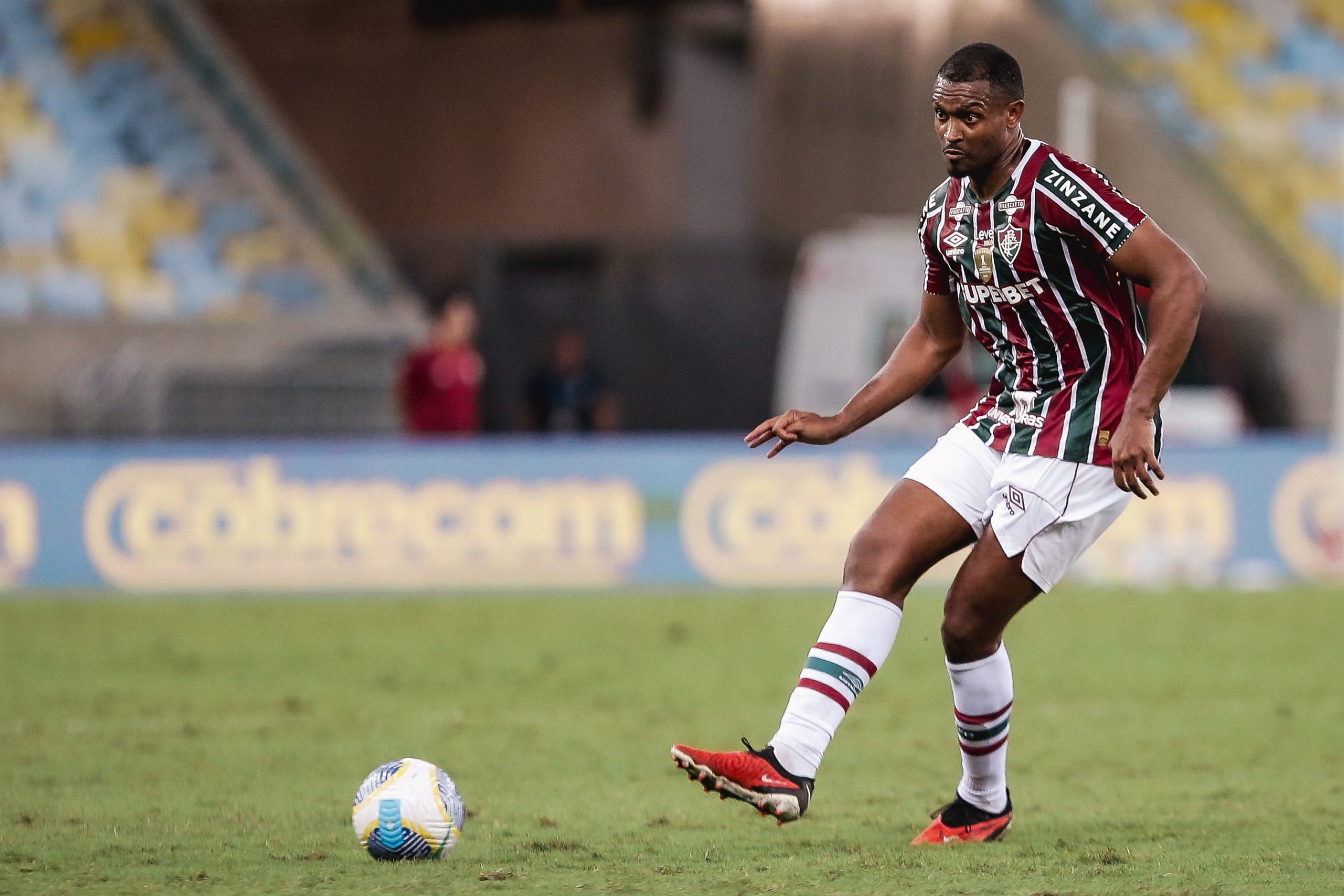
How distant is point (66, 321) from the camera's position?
16.7m

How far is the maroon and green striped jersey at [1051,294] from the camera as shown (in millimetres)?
4746

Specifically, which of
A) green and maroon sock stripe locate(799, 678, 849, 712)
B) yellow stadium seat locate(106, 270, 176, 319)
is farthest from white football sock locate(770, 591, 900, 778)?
yellow stadium seat locate(106, 270, 176, 319)

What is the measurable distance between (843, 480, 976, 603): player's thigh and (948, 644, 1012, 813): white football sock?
0.35m

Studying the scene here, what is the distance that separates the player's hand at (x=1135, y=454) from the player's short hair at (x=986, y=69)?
916 millimetres

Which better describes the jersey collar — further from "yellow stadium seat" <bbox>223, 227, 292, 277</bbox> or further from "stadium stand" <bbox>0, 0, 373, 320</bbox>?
"yellow stadium seat" <bbox>223, 227, 292, 277</bbox>

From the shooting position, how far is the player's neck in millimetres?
4852

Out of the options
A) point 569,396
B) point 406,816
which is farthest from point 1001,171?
point 569,396

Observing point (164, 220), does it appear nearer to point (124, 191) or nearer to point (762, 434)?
point (124, 191)

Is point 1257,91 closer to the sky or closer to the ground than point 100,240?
closer to the sky

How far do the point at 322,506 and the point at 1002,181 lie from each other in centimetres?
885

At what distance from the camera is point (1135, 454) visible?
4.49 m

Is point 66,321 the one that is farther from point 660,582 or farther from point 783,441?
point 783,441

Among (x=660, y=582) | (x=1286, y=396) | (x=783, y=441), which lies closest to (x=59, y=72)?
(x=660, y=582)

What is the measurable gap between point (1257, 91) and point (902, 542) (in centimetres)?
1843
